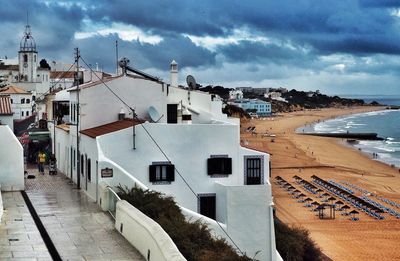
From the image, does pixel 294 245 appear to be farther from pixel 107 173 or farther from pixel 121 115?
pixel 121 115

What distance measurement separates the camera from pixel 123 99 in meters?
26.5

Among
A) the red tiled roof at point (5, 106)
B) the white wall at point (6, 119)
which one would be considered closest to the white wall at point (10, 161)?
the white wall at point (6, 119)

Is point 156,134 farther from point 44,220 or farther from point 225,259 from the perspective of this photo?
point 225,259

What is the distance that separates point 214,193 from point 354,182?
34708 millimetres

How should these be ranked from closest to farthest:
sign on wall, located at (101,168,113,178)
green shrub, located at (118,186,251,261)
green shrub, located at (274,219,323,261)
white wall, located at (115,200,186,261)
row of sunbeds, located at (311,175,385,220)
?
white wall, located at (115,200,186,261) → green shrub, located at (118,186,251,261) → sign on wall, located at (101,168,113,178) → green shrub, located at (274,219,323,261) → row of sunbeds, located at (311,175,385,220)

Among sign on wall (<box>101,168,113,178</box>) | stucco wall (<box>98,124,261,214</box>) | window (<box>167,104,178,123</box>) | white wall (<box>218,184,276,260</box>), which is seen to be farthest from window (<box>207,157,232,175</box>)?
window (<box>167,104,178,123</box>)

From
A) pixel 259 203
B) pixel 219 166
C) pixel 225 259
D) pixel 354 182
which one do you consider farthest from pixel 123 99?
pixel 354 182

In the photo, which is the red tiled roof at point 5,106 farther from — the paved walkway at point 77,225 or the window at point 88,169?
the window at point 88,169

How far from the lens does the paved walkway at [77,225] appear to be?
13.5 metres

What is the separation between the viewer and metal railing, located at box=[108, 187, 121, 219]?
1756 centimetres

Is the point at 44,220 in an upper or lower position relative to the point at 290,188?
upper

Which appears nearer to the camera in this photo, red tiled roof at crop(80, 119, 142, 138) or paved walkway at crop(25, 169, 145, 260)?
paved walkway at crop(25, 169, 145, 260)

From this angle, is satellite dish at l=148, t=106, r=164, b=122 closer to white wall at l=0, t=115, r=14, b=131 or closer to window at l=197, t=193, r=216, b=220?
window at l=197, t=193, r=216, b=220

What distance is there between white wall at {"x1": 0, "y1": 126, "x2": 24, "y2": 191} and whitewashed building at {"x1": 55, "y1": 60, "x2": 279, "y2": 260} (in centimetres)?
250
